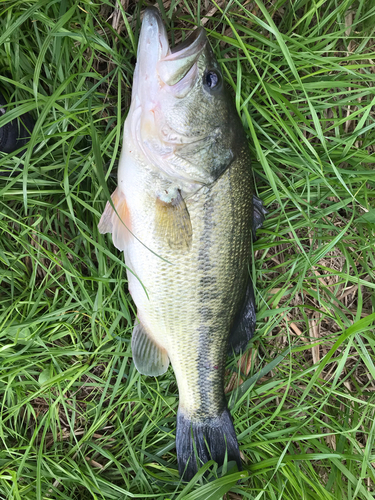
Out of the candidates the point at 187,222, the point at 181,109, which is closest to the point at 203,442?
the point at 187,222

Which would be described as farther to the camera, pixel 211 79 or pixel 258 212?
pixel 258 212

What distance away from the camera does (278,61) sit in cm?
165

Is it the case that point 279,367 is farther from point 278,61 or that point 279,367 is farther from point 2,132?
point 2,132

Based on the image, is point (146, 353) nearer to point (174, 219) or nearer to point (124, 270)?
point (124, 270)

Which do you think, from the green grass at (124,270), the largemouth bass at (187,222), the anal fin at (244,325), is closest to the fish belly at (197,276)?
the largemouth bass at (187,222)

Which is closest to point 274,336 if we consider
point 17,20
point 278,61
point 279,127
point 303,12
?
point 279,127

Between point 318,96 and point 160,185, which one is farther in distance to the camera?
point 318,96

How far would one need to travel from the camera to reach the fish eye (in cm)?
134

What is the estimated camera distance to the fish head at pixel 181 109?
51.1 inches

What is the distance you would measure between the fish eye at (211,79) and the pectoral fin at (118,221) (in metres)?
0.62

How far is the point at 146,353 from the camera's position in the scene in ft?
5.53

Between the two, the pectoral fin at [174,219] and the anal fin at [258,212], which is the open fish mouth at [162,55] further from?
the anal fin at [258,212]

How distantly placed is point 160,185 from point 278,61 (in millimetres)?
955

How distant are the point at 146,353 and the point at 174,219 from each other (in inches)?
30.2
